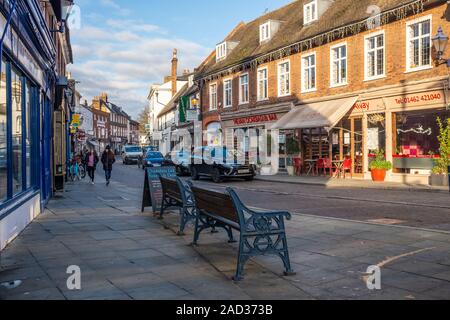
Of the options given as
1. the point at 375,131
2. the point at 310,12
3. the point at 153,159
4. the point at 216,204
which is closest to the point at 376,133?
the point at 375,131

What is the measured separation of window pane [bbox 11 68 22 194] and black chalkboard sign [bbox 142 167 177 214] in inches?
111

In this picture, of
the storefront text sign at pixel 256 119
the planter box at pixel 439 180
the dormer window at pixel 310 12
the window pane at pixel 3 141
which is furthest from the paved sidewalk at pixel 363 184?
the window pane at pixel 3 141

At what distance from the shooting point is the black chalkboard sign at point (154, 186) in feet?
34.6

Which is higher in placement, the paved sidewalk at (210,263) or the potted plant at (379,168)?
the potted plant at (379,168)

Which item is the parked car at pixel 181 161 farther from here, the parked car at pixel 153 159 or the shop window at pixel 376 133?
the shop window at pixel 376 133

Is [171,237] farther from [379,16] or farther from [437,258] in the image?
[379,16]

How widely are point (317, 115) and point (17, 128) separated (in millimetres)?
16722

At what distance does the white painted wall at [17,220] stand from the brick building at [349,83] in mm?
14458

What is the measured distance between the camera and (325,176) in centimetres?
2369

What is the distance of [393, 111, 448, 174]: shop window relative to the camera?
1867 centimetres

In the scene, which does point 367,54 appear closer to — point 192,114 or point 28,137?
point 28,137

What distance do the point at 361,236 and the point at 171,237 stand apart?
10.4 ft

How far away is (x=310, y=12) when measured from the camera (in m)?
25.9
